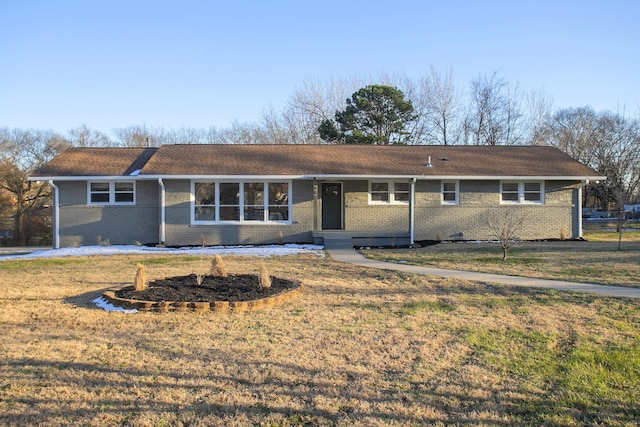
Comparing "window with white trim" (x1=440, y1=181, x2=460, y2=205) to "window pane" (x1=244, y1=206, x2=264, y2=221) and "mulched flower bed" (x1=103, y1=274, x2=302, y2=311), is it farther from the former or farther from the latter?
"mulched flower bed" (x1=103, y1=274, x2=302, y2=311)

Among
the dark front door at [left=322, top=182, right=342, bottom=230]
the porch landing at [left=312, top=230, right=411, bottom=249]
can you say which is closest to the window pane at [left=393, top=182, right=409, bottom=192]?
the porch landing at [left=312, top=230, right=411, bottom=249]

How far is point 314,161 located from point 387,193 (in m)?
3.19

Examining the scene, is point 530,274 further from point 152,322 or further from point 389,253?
point 152,322

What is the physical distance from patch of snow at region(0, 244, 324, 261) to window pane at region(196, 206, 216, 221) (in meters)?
1.26

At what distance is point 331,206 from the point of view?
2003 centimetres

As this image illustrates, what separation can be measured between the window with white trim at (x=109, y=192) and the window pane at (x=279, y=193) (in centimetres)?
524

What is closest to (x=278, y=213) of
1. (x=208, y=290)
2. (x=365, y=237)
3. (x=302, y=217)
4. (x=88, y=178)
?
(x=302, y=217)

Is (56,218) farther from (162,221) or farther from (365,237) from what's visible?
(365,237)

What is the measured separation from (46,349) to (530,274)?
927 cm

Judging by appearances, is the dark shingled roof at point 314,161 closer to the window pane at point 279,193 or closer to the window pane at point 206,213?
the window pane at point 279,193

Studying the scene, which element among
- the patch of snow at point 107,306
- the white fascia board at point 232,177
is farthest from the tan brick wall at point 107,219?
the patch of snow at point 107,306

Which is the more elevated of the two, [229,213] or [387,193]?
[387,193]

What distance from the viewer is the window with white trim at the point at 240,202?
1894cm

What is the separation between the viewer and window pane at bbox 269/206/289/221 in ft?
62.5
